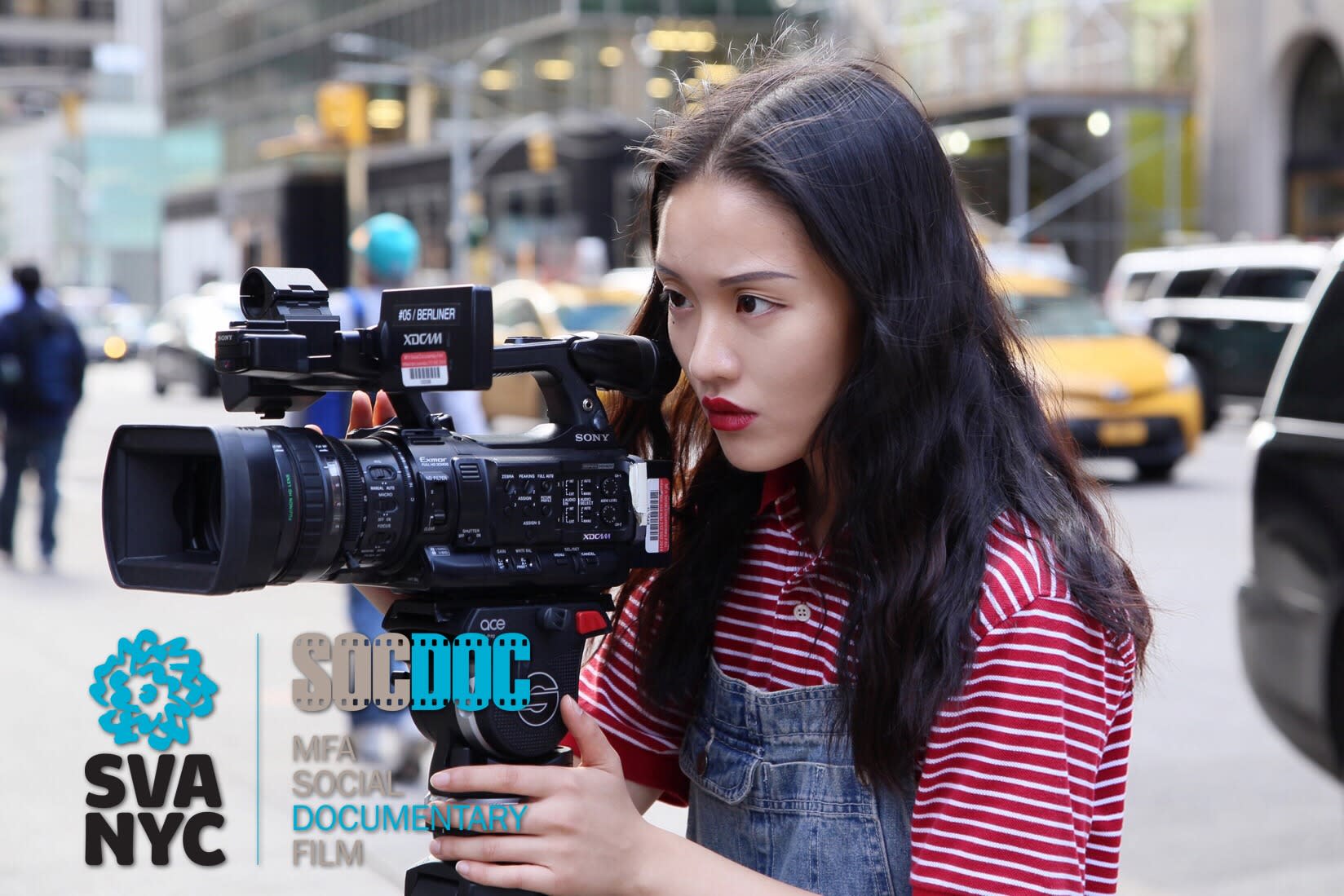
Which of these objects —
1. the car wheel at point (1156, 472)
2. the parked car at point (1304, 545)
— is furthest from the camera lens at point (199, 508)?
the car wheel at point (1156, 472)

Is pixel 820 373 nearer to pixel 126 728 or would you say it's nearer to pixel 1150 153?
pixel 126 728

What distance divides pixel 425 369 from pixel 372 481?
119mm

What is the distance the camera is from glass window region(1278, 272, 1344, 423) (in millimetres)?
4480

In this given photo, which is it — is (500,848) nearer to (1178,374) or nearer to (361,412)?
(361,412)

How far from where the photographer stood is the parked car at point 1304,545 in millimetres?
4375

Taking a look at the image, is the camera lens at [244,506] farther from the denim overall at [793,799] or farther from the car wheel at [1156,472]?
the car wheel at [1156,472]

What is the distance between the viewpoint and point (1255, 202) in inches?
1207

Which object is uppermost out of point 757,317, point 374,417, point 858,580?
point 757,317

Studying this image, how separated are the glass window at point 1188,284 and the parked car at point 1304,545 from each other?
44.0ft

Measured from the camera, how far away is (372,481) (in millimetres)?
1586

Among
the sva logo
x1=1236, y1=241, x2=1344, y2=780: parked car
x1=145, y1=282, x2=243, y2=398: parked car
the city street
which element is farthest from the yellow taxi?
x1=145, y1=282, x2=243, y2=398: parked car

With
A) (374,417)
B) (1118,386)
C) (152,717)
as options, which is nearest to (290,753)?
(152,717)

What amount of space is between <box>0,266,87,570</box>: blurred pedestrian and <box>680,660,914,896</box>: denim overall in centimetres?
913

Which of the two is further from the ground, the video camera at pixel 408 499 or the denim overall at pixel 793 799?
the video camera at pixel 408 499
